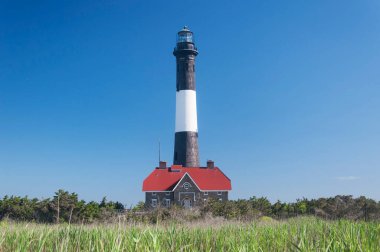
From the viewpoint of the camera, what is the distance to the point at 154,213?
22.3 meters

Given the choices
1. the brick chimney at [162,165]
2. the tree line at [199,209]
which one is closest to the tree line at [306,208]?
the tree line at [199,209]

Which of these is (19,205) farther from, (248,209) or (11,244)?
(11,244)

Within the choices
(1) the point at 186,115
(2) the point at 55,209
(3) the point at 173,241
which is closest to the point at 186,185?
(1) the point at 186,115

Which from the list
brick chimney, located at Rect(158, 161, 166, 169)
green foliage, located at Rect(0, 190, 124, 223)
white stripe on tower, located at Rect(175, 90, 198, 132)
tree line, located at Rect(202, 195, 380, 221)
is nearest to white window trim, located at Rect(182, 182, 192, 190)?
brick chimney, located at Rect(158, 161, 166, 169)

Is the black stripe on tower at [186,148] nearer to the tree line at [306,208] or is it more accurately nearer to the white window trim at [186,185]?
the white window trim at [186,185]

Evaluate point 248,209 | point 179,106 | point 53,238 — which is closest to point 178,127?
point 179,106

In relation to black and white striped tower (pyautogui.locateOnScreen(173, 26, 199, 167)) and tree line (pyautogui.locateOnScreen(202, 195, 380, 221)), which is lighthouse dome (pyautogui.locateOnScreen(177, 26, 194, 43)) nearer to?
black and white striped tower (pyautogui.locateOnScreen(173, 26, 199, 167))

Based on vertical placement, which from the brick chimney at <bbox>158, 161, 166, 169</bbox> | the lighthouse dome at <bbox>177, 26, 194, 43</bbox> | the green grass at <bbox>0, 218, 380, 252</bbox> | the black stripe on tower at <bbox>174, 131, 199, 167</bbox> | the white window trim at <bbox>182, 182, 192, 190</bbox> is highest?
the lighthouse dome at <bbox>177, 26, 194, 43</bbox>

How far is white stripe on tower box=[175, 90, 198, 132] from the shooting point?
40.8 meters

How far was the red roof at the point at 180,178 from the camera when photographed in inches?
1615

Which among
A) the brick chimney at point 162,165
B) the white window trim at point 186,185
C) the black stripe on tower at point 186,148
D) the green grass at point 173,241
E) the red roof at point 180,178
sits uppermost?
the black stripe on tower at point 186,148

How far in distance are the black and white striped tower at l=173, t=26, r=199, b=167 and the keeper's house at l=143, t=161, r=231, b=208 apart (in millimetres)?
1284

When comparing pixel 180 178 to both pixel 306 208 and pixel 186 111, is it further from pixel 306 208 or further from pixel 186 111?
pixel 306 208

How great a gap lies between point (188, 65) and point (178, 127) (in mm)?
6623
